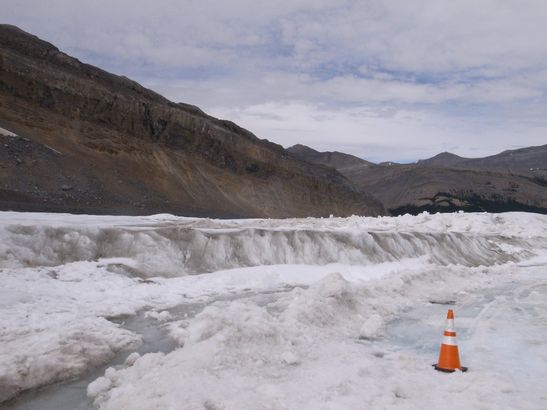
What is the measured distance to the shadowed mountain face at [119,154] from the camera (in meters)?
25.5

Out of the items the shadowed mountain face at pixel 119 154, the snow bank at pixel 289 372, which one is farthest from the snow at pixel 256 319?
the shadowed mountain face at pixel 119 154

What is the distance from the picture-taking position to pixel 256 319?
606 cm

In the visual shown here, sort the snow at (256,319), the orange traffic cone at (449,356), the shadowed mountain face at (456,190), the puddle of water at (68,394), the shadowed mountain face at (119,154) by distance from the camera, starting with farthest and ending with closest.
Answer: the shadowed mountain face at (456,190)
the shadowed mountain face at (119,154)
the orange traffic cone at (449,356)
the snow at (256,319)
the puddle of water at (68,394)

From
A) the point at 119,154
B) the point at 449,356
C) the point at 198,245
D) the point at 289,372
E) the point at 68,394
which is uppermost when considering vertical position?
the point at 119,154

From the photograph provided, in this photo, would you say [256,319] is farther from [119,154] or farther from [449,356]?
[119,154]

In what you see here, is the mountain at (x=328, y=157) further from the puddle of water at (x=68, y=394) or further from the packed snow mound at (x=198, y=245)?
the puddle of water at (x=68, y=394)

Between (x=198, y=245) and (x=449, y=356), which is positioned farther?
(x=198, y=245)

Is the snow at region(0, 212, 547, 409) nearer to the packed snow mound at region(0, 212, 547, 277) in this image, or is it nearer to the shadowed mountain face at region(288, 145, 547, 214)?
the packed snow mound at region(0, 212, 547, 277)

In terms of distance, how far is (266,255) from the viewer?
13.3m

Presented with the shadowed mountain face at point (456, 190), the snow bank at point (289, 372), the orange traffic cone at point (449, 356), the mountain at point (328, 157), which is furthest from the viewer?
the mountain at point (328, 157)

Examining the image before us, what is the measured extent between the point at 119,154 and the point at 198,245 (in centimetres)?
2383

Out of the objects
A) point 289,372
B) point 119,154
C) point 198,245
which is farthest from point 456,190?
point 289,372

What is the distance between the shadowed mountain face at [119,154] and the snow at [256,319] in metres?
10.7

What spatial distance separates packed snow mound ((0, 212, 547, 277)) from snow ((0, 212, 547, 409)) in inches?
1.6
